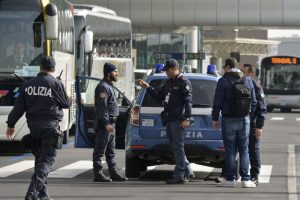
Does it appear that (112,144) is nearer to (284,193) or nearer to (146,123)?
(146,123)

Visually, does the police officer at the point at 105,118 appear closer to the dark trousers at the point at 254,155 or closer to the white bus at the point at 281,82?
the dark trousers at the point at 254,155

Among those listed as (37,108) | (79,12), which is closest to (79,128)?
(37,108)

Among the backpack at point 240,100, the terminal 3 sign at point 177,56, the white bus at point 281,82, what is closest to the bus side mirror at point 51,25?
the backpack at point 240,100

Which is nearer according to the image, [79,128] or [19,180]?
[19,180]

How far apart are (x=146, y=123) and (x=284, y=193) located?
2.38 metres

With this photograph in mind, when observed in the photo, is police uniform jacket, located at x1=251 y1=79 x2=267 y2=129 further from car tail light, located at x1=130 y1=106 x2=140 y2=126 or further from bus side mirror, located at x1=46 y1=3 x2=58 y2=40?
bus side mirror, located at x1=46 y1=3 x2=58 y2=40

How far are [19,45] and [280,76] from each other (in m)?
32.9

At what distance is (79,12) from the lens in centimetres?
2877

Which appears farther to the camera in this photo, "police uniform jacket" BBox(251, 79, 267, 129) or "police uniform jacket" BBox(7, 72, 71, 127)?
"police uniform jacket" BBox(251, 79, 267, 129)

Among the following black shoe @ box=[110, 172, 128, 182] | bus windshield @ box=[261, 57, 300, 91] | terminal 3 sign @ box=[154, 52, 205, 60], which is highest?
black shoe @ box=[110, 172, 128, 182]

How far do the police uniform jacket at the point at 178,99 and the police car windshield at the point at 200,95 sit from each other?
1.65 feet

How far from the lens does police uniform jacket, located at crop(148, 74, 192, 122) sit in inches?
551

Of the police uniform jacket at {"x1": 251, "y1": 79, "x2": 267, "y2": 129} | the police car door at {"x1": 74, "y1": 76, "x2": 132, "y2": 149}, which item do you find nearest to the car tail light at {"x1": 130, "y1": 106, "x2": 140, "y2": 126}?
the police car door at {"x1": 74, "y1": 76, "x2": 132, "y2": 149}

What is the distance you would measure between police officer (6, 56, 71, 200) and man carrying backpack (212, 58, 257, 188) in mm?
2772
